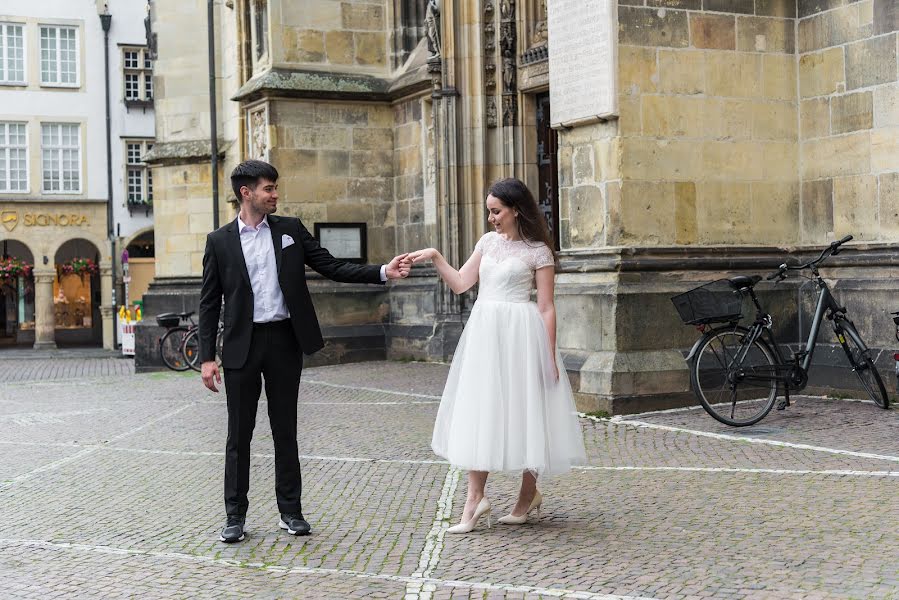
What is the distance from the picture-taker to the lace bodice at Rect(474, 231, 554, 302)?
6.38 m

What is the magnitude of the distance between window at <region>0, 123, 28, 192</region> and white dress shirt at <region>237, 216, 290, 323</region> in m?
38.7

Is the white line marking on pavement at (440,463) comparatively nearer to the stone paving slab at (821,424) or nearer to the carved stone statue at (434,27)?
the stone paving slab at (821,424)

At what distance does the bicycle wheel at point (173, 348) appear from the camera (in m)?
18.8

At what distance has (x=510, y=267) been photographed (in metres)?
6.37

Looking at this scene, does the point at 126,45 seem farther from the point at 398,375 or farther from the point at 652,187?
the point at 652,187

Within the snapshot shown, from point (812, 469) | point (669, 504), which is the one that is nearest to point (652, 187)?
point (812, 469)

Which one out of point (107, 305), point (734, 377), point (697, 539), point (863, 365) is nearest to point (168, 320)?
point (734, 377)

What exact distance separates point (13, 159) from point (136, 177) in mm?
4020

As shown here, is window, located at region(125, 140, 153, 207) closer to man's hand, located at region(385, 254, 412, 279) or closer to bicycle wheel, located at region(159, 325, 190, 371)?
bicycle wheel, located at region(159, 325, 190, 371)

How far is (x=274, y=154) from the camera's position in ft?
58.1

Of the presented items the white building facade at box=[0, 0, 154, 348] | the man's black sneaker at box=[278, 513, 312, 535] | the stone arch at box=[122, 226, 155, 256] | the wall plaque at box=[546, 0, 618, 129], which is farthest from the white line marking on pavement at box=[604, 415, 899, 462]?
the stone arch at box=[122, 226, 155, 256]

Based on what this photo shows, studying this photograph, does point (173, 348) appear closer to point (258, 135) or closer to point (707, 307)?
point (258, 135)

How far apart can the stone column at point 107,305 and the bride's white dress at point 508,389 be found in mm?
34074

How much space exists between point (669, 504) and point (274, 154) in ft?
39.4
